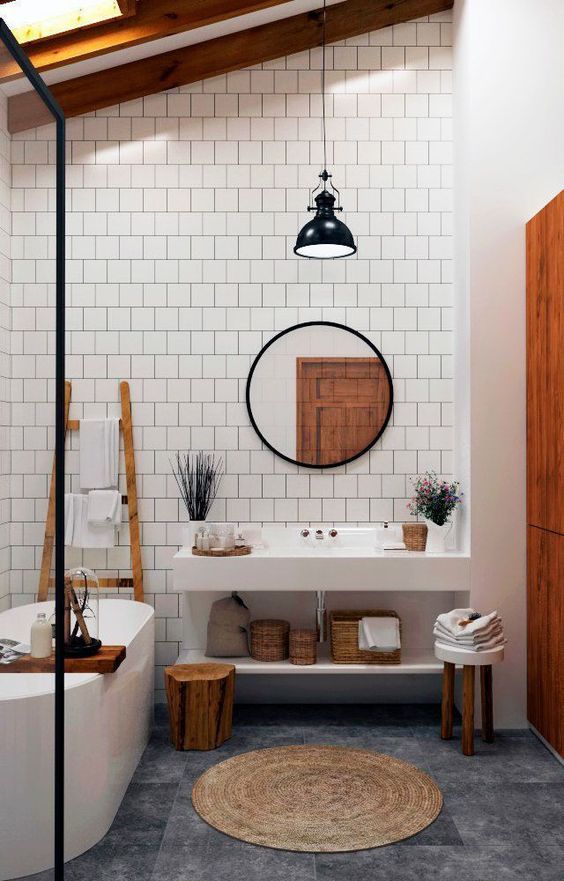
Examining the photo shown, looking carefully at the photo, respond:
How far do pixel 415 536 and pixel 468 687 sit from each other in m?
0.84

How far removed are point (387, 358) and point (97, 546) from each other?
2.00 m

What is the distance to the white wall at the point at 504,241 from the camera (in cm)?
415

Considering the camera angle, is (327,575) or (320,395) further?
(320,395)

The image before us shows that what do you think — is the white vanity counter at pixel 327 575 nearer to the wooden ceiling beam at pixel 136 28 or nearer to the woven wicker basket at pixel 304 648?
the woven wicker basket at pixel 304 648

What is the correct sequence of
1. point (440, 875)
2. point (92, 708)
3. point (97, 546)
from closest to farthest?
point (440, 875) → point (92, 708) → point (97, 546)

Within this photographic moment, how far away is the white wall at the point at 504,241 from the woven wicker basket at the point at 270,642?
1.05 m

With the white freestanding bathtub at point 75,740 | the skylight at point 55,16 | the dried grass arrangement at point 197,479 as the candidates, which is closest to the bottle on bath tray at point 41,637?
the white freestanding bathtub at point 75,740

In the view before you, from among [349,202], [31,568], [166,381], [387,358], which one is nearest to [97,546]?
[166,381]

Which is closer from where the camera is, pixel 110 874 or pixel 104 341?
pixel 110 874

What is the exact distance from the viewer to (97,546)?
4.56 m

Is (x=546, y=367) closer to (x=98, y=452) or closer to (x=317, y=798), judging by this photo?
(x=317, y=798)

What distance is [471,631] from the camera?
3.78 metres

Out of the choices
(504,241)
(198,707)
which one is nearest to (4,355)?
(198,707)

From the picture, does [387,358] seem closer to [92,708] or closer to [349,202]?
[349,202]
